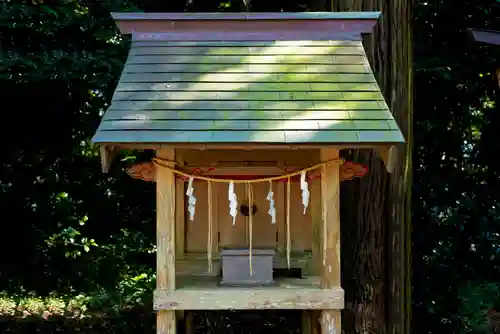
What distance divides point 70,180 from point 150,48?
3028 mm

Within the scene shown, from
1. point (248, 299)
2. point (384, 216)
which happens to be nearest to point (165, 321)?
point (248, 299)

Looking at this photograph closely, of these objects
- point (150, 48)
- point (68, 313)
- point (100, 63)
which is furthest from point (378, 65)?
point (68, 313)

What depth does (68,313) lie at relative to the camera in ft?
22.4

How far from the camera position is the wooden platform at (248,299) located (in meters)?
3.04

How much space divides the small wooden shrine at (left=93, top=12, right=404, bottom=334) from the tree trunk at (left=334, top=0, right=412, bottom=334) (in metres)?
0.91

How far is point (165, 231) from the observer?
305 centimetres

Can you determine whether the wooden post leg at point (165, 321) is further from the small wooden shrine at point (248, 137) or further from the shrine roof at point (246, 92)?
the shrine roof at point (246, 92)

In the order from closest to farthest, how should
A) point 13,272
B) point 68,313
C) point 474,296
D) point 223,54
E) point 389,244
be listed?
point 223,54 → point 389,244 → point 474,296 → point 13,272 → point 68,313

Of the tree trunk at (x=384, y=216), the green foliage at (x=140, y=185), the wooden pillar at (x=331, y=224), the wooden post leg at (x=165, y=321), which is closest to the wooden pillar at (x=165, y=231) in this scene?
the wooden post leg at (x=165, y=321)

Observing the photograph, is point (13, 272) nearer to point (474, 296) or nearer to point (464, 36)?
point (474, 296)

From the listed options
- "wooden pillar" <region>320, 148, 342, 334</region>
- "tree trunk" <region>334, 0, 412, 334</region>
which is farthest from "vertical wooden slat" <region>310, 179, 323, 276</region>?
"tree trunk" <region>334, 0, 412, 334</region>

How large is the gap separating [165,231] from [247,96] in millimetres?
810

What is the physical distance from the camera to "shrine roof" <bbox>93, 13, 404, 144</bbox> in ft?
9.40

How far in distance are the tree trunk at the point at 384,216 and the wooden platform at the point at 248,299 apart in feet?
4.64
